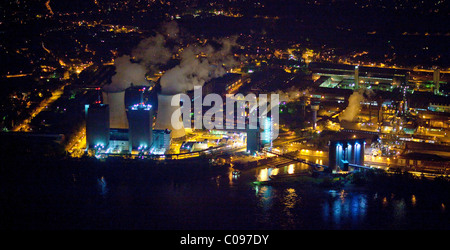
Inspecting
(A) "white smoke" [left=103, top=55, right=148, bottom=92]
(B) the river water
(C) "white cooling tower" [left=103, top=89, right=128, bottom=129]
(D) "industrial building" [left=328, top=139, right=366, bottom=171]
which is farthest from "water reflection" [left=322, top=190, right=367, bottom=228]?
(A) "white smoke" [left=103, top=55, right=148, bottom=92]

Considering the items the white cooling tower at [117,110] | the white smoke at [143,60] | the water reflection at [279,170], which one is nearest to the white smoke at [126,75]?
the white smoke at [143,60]

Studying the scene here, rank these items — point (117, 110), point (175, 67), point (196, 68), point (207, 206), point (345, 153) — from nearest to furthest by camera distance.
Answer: point (207, 206), point (345, 153), point (117, 110), point (175, 67), point (196, 68)

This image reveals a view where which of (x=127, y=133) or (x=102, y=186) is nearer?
(x=102, y=186)

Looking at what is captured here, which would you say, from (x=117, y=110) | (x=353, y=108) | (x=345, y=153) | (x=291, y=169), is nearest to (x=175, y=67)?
(x=117, y=110)

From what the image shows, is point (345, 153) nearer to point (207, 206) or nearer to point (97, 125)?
point (207, 206)

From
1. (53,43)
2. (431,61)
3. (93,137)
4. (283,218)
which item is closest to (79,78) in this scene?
(53,43)
